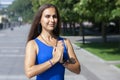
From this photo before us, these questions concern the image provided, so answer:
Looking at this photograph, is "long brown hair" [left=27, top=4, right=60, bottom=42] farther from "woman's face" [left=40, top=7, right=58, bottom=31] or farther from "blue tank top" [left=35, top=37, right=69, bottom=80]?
"blue tank top" [left=35, top=37, right=69, bottom=80]

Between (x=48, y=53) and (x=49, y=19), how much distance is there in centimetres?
30

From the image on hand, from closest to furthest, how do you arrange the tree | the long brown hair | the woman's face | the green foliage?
1. the woman's face
2. the long brown hair
3. the tree
4. the green foliage

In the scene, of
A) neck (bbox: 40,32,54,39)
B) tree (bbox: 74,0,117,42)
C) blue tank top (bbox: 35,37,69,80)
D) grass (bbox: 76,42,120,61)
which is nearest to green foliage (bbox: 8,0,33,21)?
grass (bbox: 76,42,120,61)

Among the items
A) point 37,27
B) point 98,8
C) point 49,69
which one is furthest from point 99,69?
point 49,69

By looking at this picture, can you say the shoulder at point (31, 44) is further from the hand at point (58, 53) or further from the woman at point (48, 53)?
the hand at point (58, 53)

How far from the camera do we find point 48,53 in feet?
12.3

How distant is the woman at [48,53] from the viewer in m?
3.74

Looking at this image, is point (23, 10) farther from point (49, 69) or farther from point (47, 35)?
point (49, 69)

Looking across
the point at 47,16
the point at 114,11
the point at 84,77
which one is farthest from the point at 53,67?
the point at 114,11

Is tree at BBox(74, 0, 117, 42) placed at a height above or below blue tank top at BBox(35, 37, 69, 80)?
below

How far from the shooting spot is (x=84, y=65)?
19.6m

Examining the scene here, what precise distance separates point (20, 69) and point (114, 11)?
18.6 ft

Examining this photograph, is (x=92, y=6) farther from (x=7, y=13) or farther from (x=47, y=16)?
(x=7, y=13)

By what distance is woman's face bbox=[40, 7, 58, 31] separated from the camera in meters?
3.84
